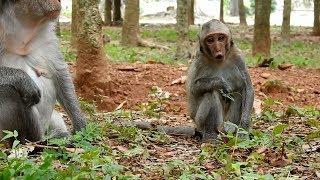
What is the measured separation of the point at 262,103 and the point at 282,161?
4813 mm

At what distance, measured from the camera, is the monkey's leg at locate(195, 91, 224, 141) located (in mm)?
6883

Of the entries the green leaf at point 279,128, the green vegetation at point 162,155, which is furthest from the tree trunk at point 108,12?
the green leaf at point 279,128

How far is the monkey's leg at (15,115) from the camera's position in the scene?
5.55m

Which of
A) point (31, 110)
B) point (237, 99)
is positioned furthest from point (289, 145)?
point (31, 110)

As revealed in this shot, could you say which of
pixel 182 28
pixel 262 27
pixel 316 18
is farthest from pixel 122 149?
pixel 316 18

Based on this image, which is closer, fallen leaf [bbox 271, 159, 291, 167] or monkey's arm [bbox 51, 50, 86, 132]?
fallen leaf [bbox 271, 159, 291, 167]

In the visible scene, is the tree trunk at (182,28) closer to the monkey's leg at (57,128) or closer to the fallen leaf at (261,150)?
the monkey's leg at (57,128)

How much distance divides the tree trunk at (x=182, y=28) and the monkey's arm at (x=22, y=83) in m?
9.66

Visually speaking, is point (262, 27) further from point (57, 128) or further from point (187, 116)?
point (57, 128)

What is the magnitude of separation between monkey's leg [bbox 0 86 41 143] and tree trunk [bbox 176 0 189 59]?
9736mm

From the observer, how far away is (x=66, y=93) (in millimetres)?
6496

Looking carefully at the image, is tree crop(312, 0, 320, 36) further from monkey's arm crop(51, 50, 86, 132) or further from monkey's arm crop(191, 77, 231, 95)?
monkey's arm crop(51, 50, 86, 132)

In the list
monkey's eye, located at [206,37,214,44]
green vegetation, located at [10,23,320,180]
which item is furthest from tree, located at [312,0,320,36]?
monkey's eye, located at [206,37,214,44]

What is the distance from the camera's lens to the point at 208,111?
6914 mm
